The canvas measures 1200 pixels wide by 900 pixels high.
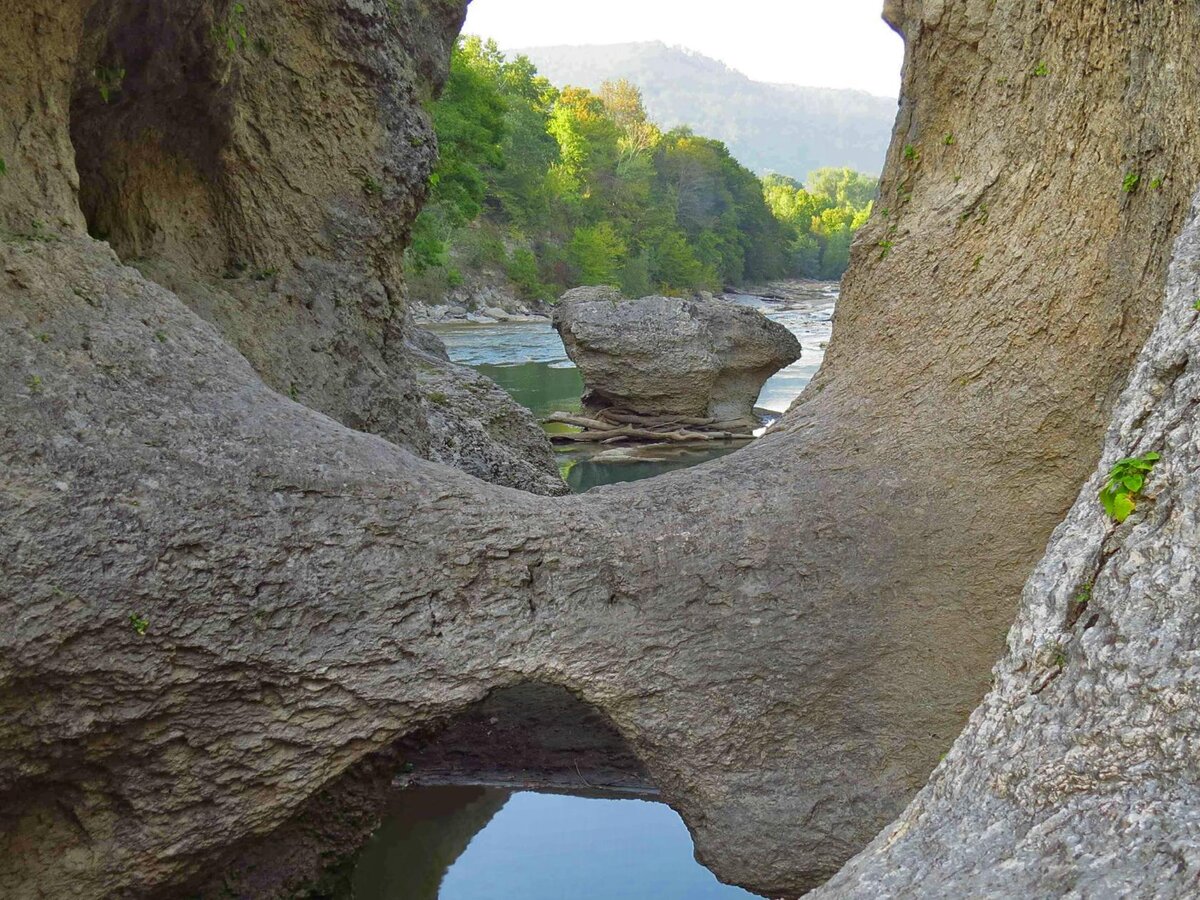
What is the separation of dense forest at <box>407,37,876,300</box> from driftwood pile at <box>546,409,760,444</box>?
5605mm

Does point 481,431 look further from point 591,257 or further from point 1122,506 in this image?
point 591,257

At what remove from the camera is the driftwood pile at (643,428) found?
1808 centimetres

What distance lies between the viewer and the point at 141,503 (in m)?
3.96

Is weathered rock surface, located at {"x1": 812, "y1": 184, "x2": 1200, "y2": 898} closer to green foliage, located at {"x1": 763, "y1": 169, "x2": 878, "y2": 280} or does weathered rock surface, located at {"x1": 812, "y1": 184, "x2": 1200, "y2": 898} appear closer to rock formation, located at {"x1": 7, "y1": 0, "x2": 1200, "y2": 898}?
rock formation, located at {"x1": 7, "y1": 0, "x2": 1200, "y2": 898}

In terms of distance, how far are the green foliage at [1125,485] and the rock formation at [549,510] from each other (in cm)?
219

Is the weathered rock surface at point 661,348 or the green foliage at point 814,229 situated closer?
the weathered rock surface at point 661,348

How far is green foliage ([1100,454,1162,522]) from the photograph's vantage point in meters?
2.72

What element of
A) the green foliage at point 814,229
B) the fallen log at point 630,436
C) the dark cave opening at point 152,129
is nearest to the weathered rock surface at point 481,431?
the dark cave opening at point 152,129

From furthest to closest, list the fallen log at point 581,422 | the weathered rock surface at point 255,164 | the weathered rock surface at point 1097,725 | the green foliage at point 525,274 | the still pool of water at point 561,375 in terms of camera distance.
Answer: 1. the green foliage at point 525,274
2. the fallen log at point 581,422
3. the still pool of water at point 561,375
4. the weathered rock surface at point 255,164
5. the weathered rock surface at point 1097,725

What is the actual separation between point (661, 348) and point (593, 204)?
41531mm

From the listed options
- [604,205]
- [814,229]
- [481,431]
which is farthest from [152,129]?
[814,229]

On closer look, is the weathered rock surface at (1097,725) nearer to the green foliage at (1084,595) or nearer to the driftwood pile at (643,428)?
the green foliage at (1084,595)

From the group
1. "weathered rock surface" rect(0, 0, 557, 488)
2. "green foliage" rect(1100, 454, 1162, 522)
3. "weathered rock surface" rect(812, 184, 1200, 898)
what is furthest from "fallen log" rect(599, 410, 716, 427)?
"green foliage" rect(1100, 454, 1162, 522)

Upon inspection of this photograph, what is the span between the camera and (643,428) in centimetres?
1836
